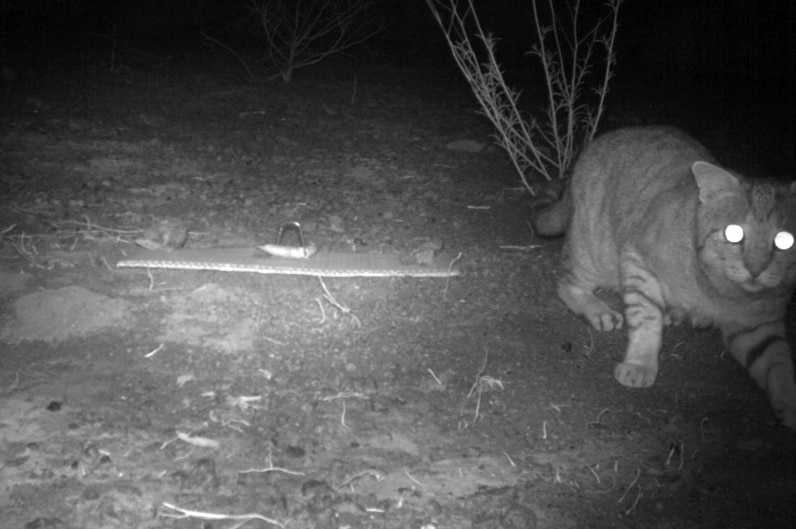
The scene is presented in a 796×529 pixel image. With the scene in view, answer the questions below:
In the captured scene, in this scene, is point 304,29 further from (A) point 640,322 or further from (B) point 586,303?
(A) point 640,322

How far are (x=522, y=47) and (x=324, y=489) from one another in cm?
983

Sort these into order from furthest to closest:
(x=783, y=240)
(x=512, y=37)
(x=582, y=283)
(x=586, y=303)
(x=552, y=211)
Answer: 1. (x=512, y=37)
2. (x=552, y=211)
3. (x=582, y=283)
4. (x=586, y=303)
5. (x=783, y=240)

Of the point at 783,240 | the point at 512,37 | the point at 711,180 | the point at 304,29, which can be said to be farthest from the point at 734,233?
the point at 512,37

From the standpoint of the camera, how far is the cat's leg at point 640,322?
12.2ft

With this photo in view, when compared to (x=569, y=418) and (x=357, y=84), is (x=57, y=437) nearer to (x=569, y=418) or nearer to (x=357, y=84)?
(x=569, y=418)

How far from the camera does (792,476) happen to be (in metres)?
3.07

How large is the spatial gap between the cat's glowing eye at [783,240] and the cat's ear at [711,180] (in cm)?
31

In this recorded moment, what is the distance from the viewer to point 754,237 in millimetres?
3551

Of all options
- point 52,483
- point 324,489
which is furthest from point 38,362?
point 324,489

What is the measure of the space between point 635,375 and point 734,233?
0.77 metres

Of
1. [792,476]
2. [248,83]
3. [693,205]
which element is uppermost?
[693,205]

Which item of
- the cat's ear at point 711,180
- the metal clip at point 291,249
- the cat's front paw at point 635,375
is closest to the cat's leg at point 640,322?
the cat's front paw at point 635,375

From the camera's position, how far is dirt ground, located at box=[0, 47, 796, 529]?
281 centimetres

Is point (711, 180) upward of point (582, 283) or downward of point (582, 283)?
upward
